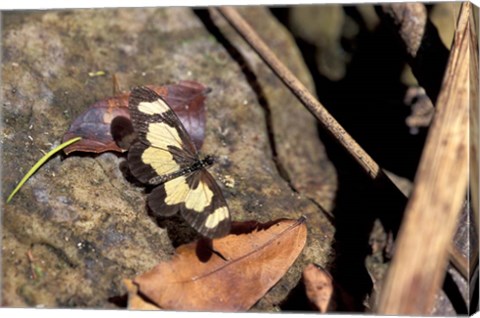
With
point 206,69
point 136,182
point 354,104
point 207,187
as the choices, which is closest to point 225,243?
point 207,187

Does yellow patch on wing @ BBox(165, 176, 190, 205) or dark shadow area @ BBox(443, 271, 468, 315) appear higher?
yellow patch on wing @ BBox(165, 176, 190, 205)

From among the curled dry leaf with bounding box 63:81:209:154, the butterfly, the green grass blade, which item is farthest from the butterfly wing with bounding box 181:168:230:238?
the green grass blade

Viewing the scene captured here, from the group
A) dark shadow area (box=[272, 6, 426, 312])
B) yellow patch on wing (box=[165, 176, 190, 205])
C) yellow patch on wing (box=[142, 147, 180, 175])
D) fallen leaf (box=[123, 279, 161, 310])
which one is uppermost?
yellow patch on wing (box=[142, 147, 180, 175])

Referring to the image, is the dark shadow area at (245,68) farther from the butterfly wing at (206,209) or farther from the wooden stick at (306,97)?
the butterfly wing at (206,209)

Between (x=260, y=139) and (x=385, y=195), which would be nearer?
(x=385, y=195)

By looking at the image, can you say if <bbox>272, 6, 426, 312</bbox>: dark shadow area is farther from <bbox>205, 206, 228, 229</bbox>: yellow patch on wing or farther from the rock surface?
<bbox>205, 206, 228, 229</bbox>: yellow patch on wing

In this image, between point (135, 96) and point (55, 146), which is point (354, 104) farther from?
point (55, 146)

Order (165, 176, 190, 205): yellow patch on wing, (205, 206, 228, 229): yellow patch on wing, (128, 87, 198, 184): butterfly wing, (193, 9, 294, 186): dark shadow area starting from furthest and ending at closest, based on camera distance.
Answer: (193, 9, 294, 186): dark shadow area
(128, 87, 198, 184): butterfly wing
(165, 176, 190, 205): yellow patch on wing
(205, 206, 228, 229): yellow patch on wing

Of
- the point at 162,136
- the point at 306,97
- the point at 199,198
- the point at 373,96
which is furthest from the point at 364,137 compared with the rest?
→ the point at 199,198
